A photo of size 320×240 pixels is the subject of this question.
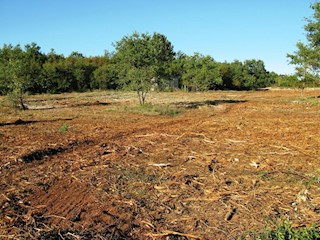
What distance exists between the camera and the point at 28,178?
6.62 metres

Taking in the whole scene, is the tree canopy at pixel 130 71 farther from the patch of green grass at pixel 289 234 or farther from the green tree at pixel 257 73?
the patch of green grass at pixel 289 234

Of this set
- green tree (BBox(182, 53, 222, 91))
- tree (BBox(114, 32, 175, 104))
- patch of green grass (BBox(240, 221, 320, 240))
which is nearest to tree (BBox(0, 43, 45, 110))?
tree (BBox(114, 32, 175, 104))

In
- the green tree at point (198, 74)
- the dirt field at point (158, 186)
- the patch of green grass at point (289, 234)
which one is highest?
the green tree at point (198, 74)

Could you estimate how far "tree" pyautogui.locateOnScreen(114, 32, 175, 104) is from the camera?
22.5 m

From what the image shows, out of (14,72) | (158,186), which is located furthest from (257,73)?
(158,186)

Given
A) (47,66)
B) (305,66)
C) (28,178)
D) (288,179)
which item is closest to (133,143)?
(28,178)

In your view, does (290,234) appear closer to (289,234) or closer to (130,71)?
(289,234)

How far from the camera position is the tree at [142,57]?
73.7 ft

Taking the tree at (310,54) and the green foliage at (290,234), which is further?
the tree at (310,54)

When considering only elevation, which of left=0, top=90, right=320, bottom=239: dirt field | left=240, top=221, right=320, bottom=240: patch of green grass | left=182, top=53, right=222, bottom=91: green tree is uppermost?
left=182, top=53, right=222, bottom=91: green tree

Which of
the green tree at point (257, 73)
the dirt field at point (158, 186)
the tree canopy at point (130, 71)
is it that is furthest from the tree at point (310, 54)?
the green tree at point (257, 73)

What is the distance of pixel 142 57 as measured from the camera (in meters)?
22.4

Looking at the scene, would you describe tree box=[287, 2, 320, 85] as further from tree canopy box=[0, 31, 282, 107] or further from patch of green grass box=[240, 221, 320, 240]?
patch of green grass box=[240, 221, 320, 240]

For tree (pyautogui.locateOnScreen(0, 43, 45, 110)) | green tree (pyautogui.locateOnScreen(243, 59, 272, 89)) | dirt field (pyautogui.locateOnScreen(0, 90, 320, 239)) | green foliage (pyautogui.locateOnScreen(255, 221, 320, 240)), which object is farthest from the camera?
green tree (pyautogui.locateOnScreen(243, 59, 272, 89))
